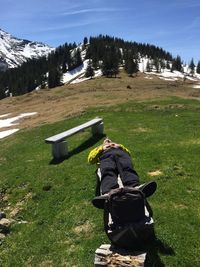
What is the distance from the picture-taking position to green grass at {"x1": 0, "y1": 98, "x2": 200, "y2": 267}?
10281 mm

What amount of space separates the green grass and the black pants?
144 cm

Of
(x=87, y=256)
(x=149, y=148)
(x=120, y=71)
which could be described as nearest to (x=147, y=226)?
(x=87, y=256)

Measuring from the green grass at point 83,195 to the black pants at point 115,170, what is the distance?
1.44m

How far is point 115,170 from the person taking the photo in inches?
440

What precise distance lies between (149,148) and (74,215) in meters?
7.13

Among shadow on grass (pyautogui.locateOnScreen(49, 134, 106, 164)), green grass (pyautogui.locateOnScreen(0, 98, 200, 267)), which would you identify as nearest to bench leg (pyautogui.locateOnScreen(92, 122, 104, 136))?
shadow on grass (pyautogui.locateOnScreen(49, 134, 106, 164))

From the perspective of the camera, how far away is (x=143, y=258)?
805 cm

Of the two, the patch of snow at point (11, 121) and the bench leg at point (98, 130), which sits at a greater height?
the bench leg at point (98, 130)

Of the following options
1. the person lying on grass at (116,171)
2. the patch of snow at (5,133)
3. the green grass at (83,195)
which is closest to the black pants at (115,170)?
the person lying on grass at (116,171)

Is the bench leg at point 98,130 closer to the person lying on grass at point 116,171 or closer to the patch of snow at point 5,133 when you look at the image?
the person lying on grass at point 116,171

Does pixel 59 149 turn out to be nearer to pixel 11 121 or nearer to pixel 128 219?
pixel 128 219

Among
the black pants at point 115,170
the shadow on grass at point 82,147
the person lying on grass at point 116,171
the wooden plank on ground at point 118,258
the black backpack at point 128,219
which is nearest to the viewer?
the wooden plank on ground at point 118,258

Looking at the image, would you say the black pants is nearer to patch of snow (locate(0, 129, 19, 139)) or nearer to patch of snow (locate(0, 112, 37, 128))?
patch of snow (locate(0, 129, 19, 139))

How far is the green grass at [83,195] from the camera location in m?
10.3
